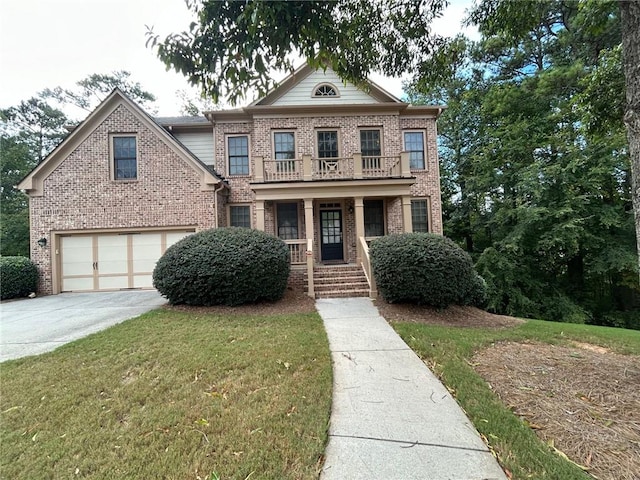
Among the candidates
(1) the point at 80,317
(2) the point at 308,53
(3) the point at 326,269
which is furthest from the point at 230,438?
(3) the point at 326,269

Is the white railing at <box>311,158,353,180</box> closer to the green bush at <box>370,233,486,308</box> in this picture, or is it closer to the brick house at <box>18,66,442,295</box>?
the brick house at <box>18,66,442,295</box>

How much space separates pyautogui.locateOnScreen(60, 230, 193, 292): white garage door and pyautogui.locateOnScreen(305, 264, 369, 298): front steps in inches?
216

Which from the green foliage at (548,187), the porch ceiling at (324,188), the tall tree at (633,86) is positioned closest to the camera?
the tall tree at (633,86)

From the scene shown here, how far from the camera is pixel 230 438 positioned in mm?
2510

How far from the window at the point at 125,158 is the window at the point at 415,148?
418 inches

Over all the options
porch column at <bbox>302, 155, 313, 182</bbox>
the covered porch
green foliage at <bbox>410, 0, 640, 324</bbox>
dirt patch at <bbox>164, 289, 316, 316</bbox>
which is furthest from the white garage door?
green foliage at <bbox>410, 0, 640, 324</bbox>

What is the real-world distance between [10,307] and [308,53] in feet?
34.7

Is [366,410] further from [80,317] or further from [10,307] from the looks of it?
[10,307]

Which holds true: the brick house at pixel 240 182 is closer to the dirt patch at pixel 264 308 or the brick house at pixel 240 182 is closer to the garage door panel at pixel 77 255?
the garage door panel at pixel 77 255

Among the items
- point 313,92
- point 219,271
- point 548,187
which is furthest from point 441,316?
point 313,92

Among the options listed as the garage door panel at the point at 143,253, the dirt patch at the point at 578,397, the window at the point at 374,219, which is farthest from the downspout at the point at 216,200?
the dirt patch at the point at 578,397

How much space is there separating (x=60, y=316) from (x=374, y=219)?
10337 millimetres

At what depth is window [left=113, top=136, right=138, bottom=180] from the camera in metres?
11.1

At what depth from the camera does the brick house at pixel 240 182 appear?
10422 millimetres
